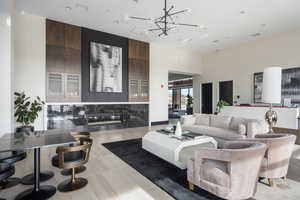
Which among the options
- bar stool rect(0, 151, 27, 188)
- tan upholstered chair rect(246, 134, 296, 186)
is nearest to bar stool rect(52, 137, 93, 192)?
bar stool rect(0, 151, 27, 188)

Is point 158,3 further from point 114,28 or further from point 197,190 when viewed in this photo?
point 197,190

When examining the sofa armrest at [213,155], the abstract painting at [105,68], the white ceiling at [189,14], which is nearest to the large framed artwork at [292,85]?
the white ceiling at [189,14]

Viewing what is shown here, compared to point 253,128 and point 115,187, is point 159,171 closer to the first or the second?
point 115,187

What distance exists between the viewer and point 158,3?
4496 millimetres

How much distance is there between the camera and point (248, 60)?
7871 millimetres

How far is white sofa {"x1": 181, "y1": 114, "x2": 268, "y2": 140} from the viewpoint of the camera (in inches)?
155

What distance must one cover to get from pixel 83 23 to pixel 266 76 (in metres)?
5.86

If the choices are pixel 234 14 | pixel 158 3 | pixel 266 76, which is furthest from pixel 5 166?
pixel 234 14

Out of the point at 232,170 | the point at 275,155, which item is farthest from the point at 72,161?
the point at 275,155

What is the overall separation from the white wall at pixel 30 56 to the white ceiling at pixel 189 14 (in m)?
0.39

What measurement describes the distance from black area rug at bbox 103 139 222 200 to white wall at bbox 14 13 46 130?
3092mm

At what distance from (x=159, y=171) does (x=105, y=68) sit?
16.0 ft

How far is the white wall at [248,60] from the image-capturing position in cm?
655

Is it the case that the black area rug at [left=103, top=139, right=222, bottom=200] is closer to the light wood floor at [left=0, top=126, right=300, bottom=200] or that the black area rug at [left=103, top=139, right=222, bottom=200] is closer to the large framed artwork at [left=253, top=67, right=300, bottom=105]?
the light wood floor at [left=0, top=126, right=300, bottom=200]
